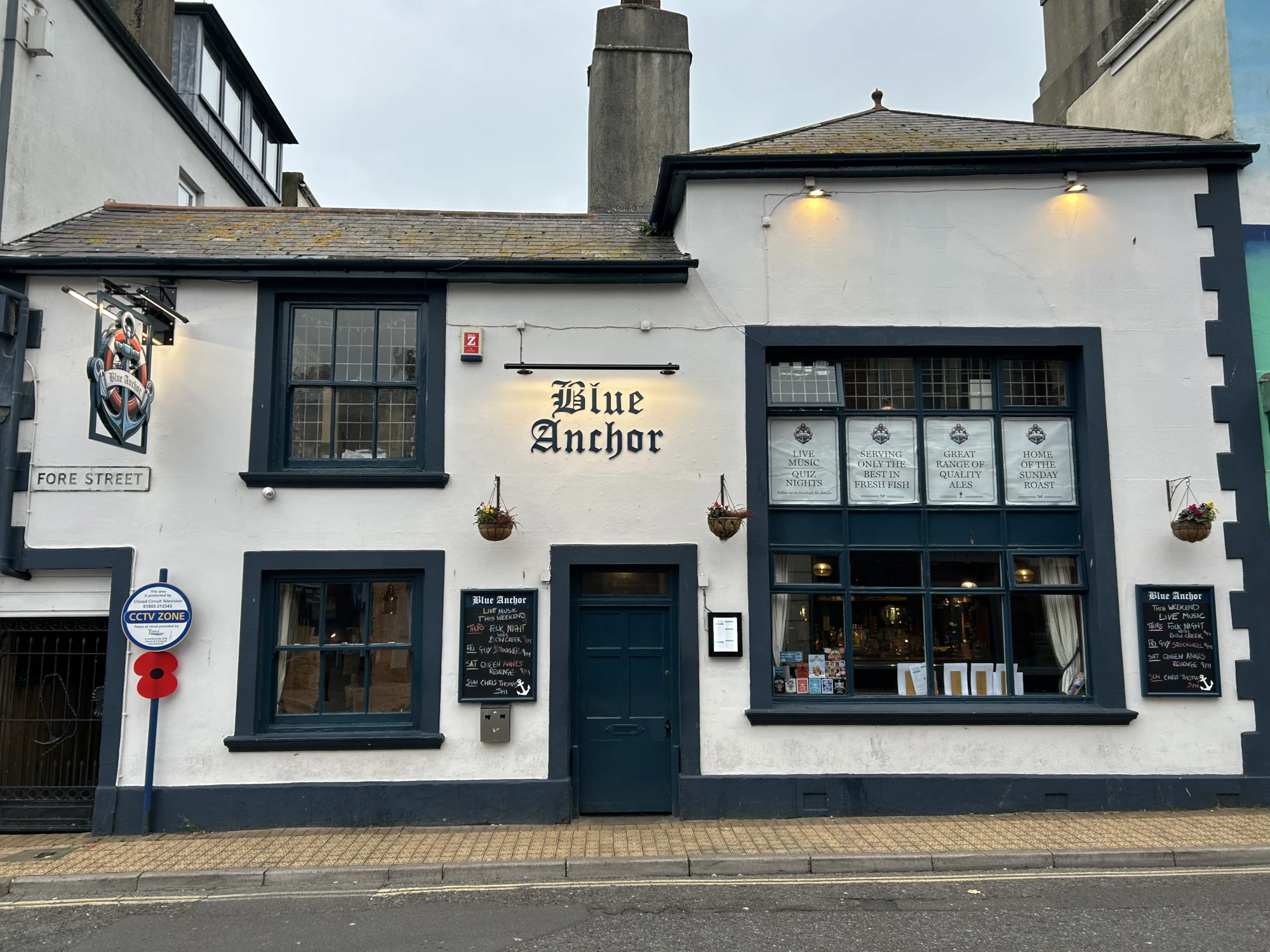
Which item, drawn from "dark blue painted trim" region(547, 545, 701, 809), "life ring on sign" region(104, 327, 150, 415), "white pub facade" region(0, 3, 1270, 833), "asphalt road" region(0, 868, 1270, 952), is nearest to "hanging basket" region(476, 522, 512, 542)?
"white pub facade" region(0, 3, 1270, 833)

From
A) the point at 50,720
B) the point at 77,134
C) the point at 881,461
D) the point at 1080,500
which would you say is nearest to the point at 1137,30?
the point at 1080,500

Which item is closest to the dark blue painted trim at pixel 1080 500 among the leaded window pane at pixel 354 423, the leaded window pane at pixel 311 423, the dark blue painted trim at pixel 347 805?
the dark blue painted trim at pixel 347 805

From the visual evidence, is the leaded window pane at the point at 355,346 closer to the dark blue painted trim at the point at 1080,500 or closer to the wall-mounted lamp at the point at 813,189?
the dark blue painted trim at the point at 1080,500

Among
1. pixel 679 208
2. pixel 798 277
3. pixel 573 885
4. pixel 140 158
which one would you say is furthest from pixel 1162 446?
pixel 140 158

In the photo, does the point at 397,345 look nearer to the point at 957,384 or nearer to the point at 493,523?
the point at 493,523

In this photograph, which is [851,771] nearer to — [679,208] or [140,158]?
[679,208]

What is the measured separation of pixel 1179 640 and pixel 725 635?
454 cm

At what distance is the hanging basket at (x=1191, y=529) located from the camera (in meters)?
8.52

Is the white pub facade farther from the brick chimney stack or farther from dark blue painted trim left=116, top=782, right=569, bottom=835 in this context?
the brick chimney stack

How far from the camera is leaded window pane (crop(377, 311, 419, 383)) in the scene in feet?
30.0

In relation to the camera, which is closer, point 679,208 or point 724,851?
point 724,851

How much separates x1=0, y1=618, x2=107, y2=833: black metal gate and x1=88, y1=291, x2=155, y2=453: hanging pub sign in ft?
6.84

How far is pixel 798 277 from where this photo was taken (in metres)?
9.23

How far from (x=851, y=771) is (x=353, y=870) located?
4.68 metres
